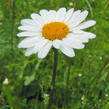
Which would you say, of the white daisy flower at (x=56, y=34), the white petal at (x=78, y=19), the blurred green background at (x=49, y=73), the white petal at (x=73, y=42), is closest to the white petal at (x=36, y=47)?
the white daisy flower at (x=56, y=34)

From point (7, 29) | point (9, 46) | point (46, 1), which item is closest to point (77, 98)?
point (9, 46)

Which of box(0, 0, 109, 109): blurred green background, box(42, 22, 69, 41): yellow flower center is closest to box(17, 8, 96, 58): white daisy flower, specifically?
box(42, 22, 69, 41): yellow flower center

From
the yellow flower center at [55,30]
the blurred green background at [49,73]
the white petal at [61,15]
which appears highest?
the white petal at [61,15]

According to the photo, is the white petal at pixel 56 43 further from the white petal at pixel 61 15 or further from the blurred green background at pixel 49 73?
the blurred green background at pixel 49 73

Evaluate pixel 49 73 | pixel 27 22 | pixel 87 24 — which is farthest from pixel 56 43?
pixel 49 73

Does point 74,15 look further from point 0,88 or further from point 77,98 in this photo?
point 0,88

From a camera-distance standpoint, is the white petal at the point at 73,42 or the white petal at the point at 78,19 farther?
the white petal at the point at 78,19
